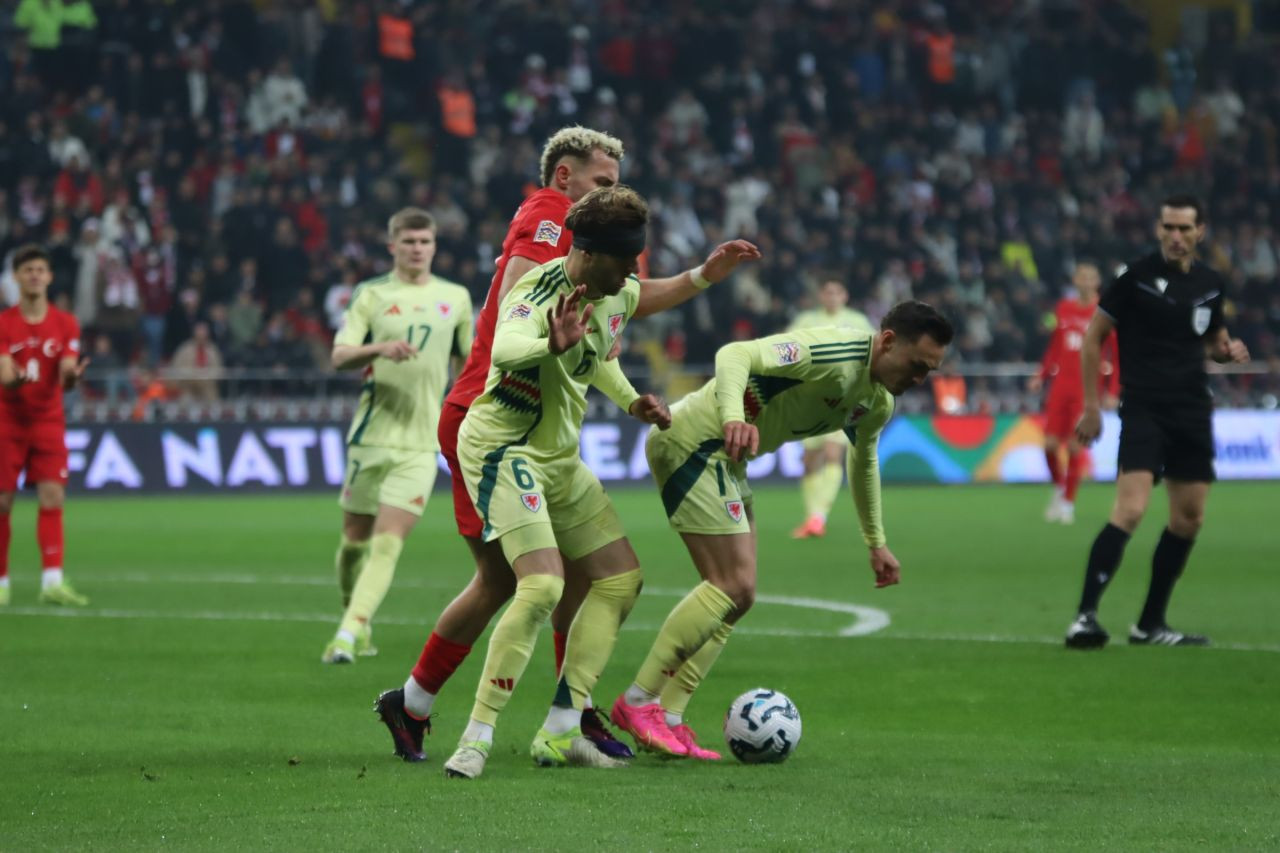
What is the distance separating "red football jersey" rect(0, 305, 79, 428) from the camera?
12.4 meters

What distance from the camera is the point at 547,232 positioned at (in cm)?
676

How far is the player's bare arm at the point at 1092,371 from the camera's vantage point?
9.79 m

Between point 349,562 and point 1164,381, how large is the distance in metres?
4.50

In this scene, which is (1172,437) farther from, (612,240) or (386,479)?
(612,240)

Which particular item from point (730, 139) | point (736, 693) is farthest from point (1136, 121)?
point (736, 693)

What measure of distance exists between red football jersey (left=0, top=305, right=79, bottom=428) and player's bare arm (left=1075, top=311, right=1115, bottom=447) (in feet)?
21.1

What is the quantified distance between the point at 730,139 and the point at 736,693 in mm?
23071

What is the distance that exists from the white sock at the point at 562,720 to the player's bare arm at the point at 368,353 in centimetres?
354

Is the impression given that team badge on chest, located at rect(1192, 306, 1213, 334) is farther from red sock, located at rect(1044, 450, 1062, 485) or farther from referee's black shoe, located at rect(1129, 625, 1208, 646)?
red sock, located at rect(1044, 450, 1062, 485)

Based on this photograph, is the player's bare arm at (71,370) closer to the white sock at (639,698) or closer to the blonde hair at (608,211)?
the white sock at (639,698)

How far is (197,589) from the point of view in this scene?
43.8 ft

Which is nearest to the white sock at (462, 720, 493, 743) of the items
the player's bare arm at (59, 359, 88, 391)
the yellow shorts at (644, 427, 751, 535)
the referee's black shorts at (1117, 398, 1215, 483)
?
the yellow shorts at (644, 427, 751, 535)

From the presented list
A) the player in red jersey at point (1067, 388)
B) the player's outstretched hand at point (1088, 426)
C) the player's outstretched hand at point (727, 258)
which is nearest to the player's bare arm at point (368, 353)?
the player's outstretched hand at point (727, 258)

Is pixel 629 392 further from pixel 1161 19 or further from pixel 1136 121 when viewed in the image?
pixel 1161 19
